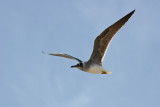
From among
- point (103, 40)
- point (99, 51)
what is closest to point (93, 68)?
point (99, 51)

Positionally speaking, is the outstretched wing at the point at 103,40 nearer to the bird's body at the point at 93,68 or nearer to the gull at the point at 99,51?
the gull at the point at 99,51

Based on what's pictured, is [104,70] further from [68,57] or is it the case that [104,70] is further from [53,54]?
[53,54]

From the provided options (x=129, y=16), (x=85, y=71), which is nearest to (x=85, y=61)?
(x=85, y=71)

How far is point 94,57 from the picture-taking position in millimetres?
12977

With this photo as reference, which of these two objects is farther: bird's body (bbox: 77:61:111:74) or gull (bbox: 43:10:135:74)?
bird's body (bbox: 77:61:111:74)

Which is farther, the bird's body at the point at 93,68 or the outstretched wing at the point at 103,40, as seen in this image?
the bird's body at the point at 93,68

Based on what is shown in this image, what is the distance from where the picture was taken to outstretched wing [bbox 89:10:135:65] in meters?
12.1

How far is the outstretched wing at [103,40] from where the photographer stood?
39.5 feet

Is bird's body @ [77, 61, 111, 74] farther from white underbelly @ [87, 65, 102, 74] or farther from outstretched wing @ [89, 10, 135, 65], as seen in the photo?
outstretched wing @ [89, 10, 135, 65]

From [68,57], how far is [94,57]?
39.7 inches

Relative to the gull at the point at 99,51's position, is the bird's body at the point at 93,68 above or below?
below

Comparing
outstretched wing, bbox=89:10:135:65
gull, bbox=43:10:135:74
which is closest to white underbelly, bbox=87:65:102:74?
gull, bbox=43:10:135:74

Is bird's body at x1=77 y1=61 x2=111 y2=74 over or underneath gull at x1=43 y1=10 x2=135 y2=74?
underneath

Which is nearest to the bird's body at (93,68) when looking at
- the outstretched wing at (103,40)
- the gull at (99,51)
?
the gull at (99,51)
